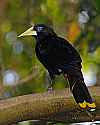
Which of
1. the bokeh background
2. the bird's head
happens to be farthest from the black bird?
the bokeh background

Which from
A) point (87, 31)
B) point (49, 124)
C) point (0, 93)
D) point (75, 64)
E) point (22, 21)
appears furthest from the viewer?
point (22, 21)

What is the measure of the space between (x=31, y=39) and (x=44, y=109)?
162 centimetres

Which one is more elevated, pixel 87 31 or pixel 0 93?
pixel 87 31

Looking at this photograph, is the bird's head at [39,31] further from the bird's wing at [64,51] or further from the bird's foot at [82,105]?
the bird's foot at [82,105]

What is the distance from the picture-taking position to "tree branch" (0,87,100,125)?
5.51 ft

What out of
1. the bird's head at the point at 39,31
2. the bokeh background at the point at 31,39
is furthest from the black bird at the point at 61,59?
the bokeh background at the point at 31,39

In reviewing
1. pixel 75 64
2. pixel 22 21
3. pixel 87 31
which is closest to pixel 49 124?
pixel 75 64

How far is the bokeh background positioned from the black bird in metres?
0.57

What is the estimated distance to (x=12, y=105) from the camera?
5.52ft

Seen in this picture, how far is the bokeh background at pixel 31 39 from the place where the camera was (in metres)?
2.92

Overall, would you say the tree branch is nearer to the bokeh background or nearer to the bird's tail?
the bird's tail

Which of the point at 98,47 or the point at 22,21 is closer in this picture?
the point at 98,47

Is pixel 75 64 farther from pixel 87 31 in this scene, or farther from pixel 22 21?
pixel 22 21

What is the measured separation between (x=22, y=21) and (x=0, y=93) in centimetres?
69
